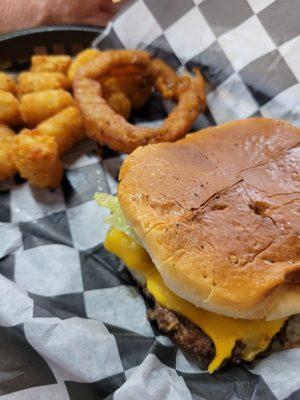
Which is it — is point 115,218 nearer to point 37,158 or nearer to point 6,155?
point 37,158

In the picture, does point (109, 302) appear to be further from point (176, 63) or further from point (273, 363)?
point (176, 63)

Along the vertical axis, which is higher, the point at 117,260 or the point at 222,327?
the point at 117,260

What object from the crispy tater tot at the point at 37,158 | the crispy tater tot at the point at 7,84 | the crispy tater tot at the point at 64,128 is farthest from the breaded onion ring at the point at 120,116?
the crispy tater tot at the point at 7,84

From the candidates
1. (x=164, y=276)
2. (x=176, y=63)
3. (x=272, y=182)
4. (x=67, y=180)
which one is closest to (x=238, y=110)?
(x=176, y=63)

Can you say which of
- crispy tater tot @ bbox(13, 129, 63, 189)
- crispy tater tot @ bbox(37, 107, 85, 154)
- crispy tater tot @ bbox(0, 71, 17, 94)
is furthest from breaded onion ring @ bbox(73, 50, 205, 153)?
crispy tater tot @ bbox(0, 71, 17, 94)

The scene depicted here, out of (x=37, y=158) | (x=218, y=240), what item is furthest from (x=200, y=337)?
(x=37, y=158)

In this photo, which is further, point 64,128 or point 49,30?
point 49,30

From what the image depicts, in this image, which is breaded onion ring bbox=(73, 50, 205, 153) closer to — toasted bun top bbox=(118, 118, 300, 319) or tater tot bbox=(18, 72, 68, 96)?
tater tot bbox=(18, 72, 68, 96)
